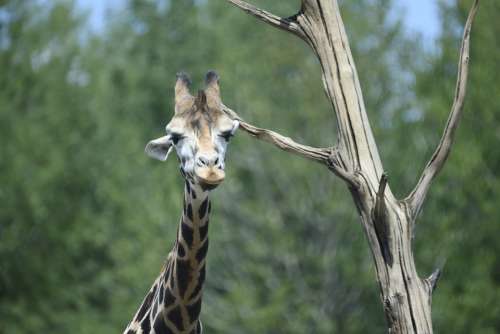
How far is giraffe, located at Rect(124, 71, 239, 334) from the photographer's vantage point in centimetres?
516

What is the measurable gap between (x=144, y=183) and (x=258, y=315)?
8.63 meters

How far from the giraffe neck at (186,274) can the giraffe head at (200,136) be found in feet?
0.75

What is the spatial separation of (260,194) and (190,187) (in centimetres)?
1802

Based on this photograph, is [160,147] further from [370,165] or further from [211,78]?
[370,165]

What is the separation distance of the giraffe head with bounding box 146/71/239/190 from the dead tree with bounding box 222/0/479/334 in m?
0.24

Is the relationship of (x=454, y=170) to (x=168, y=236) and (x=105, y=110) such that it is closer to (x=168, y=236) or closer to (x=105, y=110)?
(x=168, y=236)

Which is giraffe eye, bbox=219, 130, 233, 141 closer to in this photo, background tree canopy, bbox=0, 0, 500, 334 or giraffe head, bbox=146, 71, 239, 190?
giraffe head, bbox=146, 71, 239, 190

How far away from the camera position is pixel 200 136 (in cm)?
524

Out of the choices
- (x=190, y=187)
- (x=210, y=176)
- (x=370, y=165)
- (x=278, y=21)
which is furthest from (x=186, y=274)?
(x=278, y=21)

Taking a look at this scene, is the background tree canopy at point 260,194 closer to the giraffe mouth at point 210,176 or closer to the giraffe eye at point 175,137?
the giraffe eye at point 175,137

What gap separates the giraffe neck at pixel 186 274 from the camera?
5645 mm

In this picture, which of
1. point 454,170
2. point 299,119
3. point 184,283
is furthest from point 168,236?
point 184,283

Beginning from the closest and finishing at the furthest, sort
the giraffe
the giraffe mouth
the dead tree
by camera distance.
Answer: the giraffe mouth
the giraffe
the dead tree

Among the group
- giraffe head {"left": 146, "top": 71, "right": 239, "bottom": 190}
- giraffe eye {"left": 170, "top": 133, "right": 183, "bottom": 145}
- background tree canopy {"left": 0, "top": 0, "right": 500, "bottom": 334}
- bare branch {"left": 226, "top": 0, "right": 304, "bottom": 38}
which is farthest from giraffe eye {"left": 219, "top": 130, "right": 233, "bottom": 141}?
background tree canopy {"left": 0, "top": 0, "right": 500, "bottom": 334}
